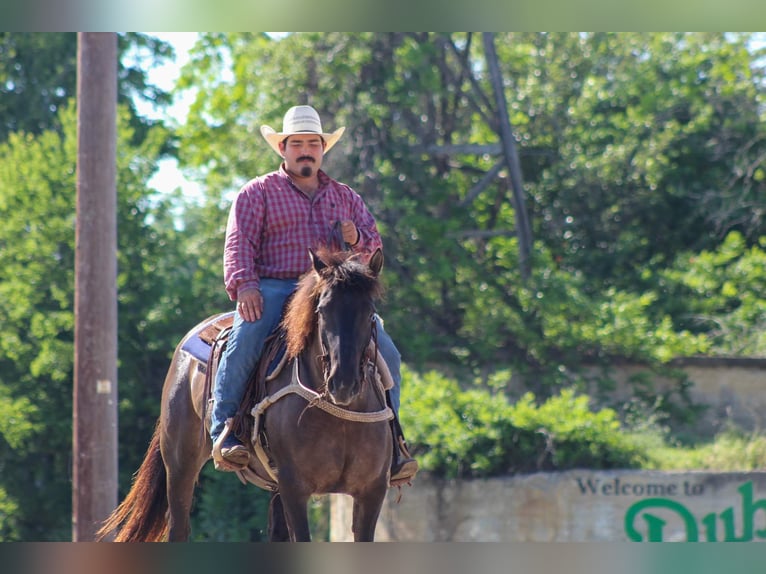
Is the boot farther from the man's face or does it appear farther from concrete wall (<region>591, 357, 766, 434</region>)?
concrete wall (<region>591, 357, 766, 434</region>)

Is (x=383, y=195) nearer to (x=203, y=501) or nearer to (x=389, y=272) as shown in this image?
(x=389, y=272)

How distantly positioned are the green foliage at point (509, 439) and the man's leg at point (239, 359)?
6188 mm

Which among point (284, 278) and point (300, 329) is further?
point (284, 278)

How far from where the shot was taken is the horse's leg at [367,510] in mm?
6758

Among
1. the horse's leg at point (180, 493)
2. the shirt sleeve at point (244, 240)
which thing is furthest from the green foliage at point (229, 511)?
the shirt sleeve at point (244, 240)

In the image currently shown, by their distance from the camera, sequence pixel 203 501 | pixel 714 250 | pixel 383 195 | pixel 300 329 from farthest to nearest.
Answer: pixel 714 250, pixel 383 195, pixel 203 501, pixel 300 329

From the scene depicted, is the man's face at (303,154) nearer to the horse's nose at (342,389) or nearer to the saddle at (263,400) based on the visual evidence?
the saddle at (263,400)

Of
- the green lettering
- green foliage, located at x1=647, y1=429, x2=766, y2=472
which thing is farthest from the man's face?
green foliage, located at x1=647, y1=429, x2=766, y2=472

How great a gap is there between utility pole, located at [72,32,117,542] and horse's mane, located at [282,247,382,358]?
4044 millimetres
